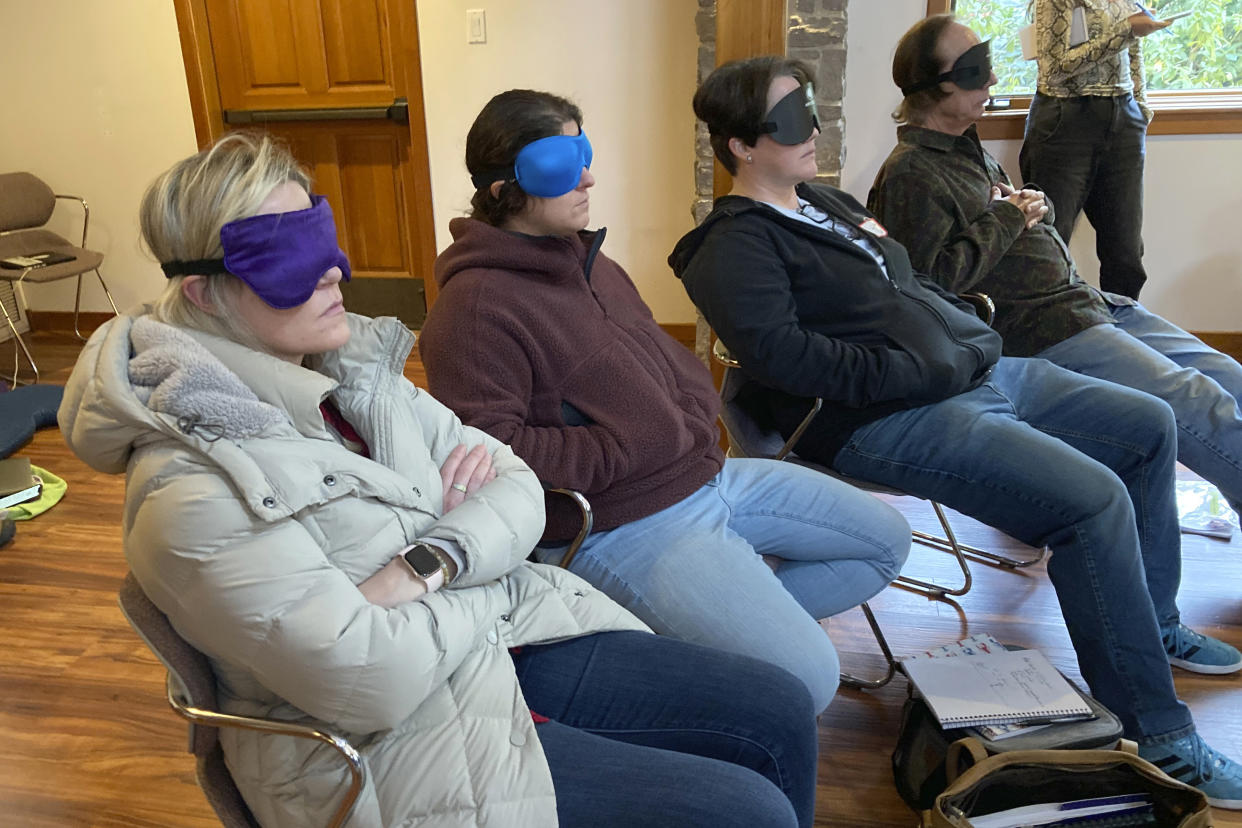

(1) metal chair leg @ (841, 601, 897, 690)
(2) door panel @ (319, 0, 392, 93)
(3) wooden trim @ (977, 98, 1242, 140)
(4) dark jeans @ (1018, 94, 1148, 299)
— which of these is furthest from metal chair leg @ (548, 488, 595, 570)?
(2) door panel @ (319, 0, 392, 93)

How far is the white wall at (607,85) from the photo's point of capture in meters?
3.92

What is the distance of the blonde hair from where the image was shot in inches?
43.2

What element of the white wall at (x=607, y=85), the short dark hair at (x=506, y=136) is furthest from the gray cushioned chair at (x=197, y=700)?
the white wall at (x=607, y=85)

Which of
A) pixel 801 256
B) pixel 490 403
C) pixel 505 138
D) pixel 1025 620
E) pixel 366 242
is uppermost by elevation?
pixel 505 138

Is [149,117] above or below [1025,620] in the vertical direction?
above

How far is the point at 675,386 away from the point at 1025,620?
1.17 m

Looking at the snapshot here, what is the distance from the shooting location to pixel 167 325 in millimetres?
1067

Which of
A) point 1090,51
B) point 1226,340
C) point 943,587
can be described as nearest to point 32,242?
point 943,587

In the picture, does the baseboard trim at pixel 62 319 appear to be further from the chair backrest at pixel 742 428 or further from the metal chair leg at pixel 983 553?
the metal chair leg at pixel 983 553

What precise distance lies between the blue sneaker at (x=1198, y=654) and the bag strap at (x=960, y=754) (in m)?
0.74

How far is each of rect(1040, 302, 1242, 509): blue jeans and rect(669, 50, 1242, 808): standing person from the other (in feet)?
0.63

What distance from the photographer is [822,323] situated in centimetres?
189

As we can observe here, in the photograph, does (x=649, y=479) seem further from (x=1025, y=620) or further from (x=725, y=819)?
(x=1025, y=620)

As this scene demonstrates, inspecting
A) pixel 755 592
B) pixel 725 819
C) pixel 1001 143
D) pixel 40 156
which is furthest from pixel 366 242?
pixel 725 819
